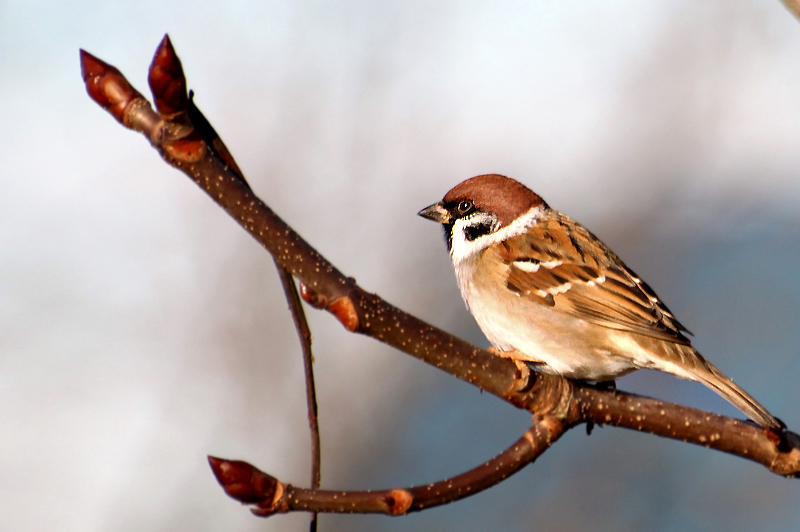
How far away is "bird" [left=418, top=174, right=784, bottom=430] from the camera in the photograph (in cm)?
246

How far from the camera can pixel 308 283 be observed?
1314mm

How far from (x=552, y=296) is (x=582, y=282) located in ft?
0.51

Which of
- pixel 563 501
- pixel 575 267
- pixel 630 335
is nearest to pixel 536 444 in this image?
pixel 630 335

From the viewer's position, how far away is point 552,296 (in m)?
2.64

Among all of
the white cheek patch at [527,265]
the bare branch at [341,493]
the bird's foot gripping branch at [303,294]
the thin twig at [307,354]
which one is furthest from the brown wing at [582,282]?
the thin twig at [307,354]

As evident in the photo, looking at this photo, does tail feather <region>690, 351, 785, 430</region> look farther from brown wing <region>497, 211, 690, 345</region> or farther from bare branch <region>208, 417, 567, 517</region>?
bare branch <region>208, 417, 567, 517</region>

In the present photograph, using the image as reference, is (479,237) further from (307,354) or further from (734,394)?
(307,354)

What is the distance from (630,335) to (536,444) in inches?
41.3

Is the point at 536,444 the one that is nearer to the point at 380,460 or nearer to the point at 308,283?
the point at 308,283

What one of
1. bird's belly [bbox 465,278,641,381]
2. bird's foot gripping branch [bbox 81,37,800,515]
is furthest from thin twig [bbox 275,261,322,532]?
bird's belly [bbox 465,278,641,381]

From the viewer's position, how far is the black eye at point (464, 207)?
2.98 metres

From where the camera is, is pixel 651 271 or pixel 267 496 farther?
pixel 651 271

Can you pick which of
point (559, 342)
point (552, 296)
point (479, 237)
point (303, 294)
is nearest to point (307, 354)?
point (303, 294)

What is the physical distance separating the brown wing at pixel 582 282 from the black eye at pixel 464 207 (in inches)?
8.2
